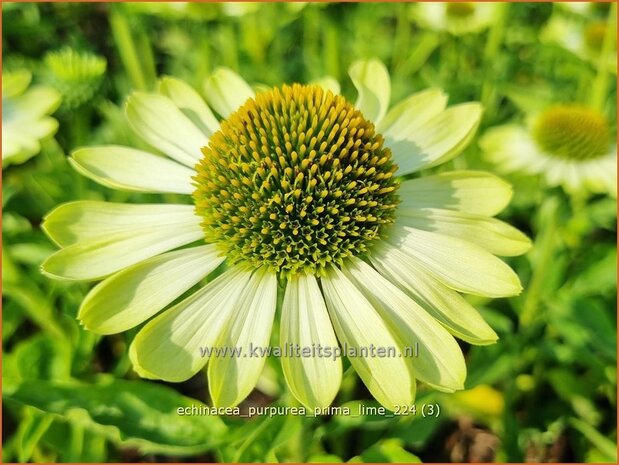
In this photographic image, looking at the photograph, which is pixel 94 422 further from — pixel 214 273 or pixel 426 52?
pixel 426 52

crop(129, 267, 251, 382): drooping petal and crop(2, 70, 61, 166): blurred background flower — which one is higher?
crop(2, 70, 61, 166): blurred background flower

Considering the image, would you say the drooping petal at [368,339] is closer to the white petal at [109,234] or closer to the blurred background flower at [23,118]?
the white petal at [109,234]

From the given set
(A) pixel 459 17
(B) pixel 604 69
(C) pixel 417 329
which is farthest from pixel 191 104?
(A) pixel 459 17

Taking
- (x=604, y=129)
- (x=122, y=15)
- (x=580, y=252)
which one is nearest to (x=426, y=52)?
(x=604, y=129)

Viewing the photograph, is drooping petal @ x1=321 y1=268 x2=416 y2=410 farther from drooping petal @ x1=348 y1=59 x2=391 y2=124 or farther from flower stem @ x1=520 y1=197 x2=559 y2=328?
flower stem @ x1=520 y1=197 x2=559 y2=328

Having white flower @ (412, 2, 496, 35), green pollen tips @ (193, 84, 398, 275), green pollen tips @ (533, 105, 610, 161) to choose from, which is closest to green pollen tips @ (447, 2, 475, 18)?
white flower @ (412, 2, 496, 35)

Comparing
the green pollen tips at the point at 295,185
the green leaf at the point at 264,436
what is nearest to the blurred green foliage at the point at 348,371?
the green leaf at the point at 264,436

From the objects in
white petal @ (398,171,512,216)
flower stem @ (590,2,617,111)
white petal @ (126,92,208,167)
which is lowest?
white petal @ (398,171,512,216)

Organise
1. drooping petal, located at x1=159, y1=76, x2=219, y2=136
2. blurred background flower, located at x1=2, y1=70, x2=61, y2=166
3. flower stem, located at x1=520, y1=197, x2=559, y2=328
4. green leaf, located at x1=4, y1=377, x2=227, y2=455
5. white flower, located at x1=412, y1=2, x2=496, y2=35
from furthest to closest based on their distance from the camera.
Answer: white flower, located at x1=412, y1=2, x2=496, y2=35 → flower stem, located at x1=520, y1=197, x2=559, y2=328 → blurred background flower, located at x1=2, y1=70, x2=61, y2=166 → drooping petal, located at x1=159, y1=76, x2=219, y2=136 → green leaf, located at x1=4, y1=377, x2=227, y2=455
